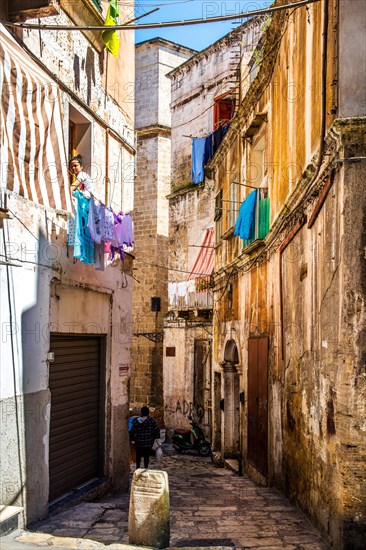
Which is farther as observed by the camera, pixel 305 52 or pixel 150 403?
pixel 150 403

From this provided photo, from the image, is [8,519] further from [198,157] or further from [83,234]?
[198,157]

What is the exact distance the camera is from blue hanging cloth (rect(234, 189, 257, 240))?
13070mm

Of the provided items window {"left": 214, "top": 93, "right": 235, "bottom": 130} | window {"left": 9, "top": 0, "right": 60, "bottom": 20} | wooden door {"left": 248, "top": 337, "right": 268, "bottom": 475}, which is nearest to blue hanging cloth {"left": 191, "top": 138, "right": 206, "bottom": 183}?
window {"left": 214, "top": 93, "right": 235, "bottom": 130}

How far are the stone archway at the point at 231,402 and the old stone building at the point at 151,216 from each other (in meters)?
9.06

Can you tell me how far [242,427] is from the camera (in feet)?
46.9

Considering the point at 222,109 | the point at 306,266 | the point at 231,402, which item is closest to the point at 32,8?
the point at 306,266

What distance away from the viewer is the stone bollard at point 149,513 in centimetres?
622

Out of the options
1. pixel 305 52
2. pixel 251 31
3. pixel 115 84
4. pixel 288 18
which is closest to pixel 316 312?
pixel 305 52

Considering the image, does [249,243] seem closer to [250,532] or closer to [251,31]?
[250,532]

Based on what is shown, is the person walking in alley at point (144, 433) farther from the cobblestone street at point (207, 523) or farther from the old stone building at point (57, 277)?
the cobblestone street at point (207, 523)

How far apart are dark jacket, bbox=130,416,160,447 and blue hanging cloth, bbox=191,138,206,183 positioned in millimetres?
11792

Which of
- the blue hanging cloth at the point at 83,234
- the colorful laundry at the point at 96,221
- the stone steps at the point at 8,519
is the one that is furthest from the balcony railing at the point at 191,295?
the stone steps at the point at 8,519

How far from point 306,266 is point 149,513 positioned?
4044 mm

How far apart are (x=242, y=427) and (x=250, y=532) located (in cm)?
681
